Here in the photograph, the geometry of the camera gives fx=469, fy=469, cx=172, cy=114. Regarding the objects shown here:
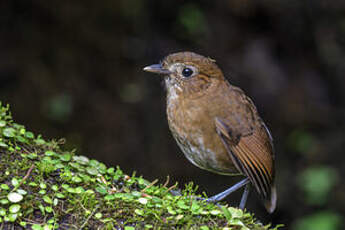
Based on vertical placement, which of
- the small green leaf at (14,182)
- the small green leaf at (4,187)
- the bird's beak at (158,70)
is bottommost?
the small green leaf at (4,187)

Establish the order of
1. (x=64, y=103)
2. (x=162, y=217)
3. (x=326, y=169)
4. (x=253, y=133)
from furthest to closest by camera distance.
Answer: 1. (x=64, y=103)
2. (x=326, y=169)
3. (x=253, y=133)
4. (x=162, y=217)

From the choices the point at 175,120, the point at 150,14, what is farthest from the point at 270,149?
the point at 150,14

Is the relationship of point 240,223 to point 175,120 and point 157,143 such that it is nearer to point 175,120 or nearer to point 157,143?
point 175,120

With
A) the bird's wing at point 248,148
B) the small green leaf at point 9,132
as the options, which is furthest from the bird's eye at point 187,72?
the small green leaf at point 9,132

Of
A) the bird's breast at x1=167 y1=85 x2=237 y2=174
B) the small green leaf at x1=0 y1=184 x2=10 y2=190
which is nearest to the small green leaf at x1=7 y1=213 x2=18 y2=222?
the small green leaf at x1=0 y1=184 x2=10 y2=190

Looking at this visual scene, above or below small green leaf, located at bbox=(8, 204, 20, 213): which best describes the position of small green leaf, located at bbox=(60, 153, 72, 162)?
above

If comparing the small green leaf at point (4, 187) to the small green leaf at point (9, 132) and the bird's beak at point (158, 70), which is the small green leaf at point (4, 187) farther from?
the bird's beak at point (158, 70)

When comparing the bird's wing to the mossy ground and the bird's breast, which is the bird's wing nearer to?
the bird's breast
